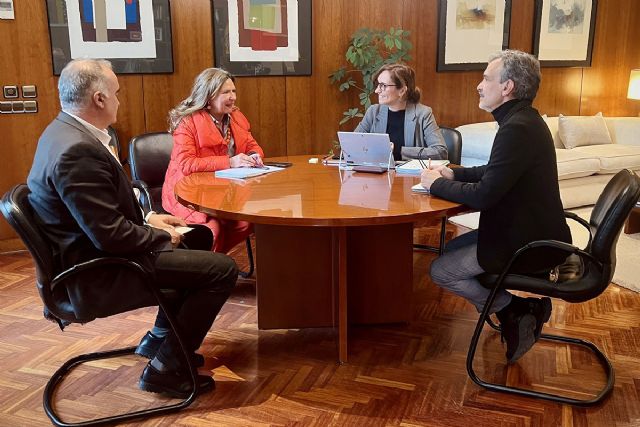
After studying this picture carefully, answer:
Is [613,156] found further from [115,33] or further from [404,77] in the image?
[115,33]

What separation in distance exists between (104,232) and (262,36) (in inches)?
120

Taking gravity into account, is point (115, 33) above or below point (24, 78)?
above

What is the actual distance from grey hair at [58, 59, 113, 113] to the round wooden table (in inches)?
23.9

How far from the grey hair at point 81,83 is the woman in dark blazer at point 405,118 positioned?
6.25 feet

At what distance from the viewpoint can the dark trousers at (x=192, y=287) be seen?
2424 millimetres

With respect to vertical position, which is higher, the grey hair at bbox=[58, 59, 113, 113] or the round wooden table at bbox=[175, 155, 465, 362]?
the grey hair at bbox=[58, 59, 113, 113]

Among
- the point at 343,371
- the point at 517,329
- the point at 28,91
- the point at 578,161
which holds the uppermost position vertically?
the point at 28,91

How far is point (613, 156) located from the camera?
5.73 metres

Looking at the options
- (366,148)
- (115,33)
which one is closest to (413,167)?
(366,148)

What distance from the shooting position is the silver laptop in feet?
10.7

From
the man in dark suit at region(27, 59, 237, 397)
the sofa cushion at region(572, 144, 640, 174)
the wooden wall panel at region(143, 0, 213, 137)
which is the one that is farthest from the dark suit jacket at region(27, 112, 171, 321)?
the sofa cushion at region(572, 144, 640, 174)

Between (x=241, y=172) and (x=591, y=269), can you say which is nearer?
(x=591, y=269)

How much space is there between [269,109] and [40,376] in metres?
2.85

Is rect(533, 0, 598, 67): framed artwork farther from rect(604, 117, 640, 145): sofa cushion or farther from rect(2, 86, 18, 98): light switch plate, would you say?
rect(2, 86, 18, 98): light switch plate
